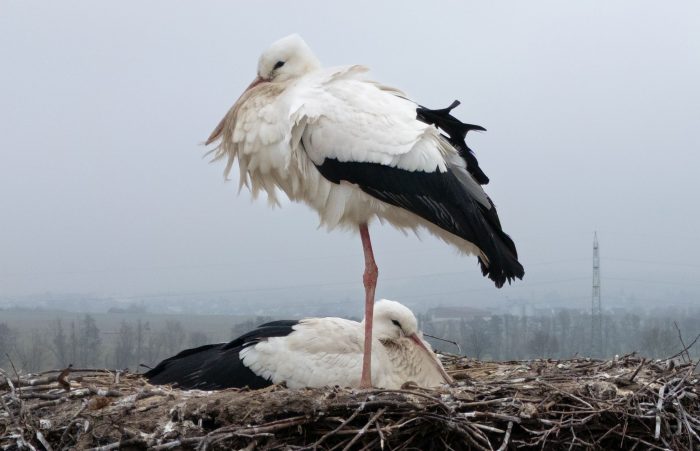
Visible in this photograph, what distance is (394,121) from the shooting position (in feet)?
15.4

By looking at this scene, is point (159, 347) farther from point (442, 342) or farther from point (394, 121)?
point (394, 121)

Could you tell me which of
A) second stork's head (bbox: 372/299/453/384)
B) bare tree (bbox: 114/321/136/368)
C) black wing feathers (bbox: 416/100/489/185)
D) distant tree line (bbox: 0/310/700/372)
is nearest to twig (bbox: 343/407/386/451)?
second stork's head (bbox: 372/299/453/384)

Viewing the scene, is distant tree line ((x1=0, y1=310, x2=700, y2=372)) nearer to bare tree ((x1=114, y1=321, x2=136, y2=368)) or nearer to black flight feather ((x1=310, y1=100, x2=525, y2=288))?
bare tree ((x1=114, y1=321, x2=136, y2=368))

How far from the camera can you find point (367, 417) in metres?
3.82

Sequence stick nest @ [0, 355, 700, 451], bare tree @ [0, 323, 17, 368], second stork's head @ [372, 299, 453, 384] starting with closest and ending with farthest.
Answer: stick nest @ [0, 355, 700, 451], second stork's head @ [372, 299, 453, 384], bare tree @ [0, 323, 17, 368]

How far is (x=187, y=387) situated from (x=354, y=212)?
3.82 ft

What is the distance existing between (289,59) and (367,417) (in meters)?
2.12

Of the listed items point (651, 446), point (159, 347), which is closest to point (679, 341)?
point (651, 446)

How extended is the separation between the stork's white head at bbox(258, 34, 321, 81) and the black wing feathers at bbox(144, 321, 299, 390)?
1.27 m

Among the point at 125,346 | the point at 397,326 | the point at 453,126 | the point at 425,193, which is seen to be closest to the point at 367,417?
the point at 425,193

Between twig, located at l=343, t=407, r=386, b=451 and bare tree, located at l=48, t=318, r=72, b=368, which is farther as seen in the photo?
bare tree, located at l=48, t=318, r=72, b=368

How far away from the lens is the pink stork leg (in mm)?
Answer: 4688

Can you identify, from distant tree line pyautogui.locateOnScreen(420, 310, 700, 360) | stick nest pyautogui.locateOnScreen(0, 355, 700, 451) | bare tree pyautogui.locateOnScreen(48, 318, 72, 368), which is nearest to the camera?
stick nest pyautogui.locateOnScreen(0, 355, 700, 451)

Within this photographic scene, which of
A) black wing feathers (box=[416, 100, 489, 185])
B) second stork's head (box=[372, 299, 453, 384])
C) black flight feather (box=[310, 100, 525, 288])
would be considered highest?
black wing feathers (box=[416, 100, 489, 185])
